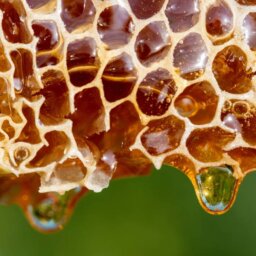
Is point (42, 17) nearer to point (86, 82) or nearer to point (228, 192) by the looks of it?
point (86, 82)

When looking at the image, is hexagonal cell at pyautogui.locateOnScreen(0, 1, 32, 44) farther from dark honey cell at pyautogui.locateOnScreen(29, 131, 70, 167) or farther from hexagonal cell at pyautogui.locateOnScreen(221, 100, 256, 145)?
hexagonal cell at pyautogui.locateOnScreen(221, 100, 256, 145)

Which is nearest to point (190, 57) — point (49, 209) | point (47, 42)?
point (47, 42)

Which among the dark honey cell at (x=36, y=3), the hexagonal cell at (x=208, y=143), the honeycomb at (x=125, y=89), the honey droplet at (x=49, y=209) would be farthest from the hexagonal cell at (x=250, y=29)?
the honey droplet at (x=49, y=209)

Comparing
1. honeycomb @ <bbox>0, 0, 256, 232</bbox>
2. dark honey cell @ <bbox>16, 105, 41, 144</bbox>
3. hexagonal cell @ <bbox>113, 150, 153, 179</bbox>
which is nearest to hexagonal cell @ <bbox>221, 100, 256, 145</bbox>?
honeycomb @ <bbox>0, 0, 256, 232</bbox>

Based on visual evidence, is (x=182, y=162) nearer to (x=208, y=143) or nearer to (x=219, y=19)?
(x=208, y=143)

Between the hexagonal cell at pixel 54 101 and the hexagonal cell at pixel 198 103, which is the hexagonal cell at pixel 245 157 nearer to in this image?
the hexagonal cell at pixel 198 103

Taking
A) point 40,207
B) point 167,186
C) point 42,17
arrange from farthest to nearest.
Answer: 1. point 167,186
2. point 40,207
3. point 42,17

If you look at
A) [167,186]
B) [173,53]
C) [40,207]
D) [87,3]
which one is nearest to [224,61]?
[173,53]
